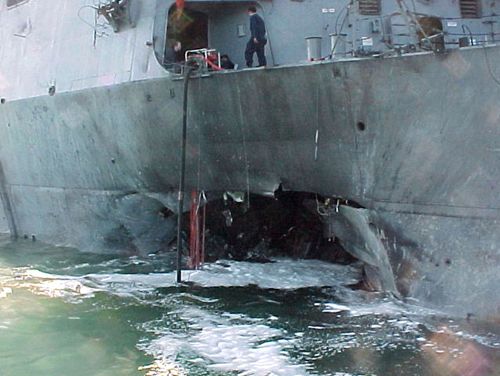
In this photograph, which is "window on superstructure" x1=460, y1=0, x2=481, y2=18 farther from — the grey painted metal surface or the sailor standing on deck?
the sailor standing on deck

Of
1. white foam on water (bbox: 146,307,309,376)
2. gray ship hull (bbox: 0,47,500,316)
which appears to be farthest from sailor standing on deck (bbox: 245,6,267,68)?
white foam on water (bbox: 146,307,309,376)

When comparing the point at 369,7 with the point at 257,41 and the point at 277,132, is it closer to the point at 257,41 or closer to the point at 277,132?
the point at 257,41

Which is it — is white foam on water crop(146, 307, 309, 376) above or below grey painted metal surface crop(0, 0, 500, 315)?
below

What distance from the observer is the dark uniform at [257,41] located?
9641 millimetres

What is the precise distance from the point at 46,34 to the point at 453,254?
8212mm

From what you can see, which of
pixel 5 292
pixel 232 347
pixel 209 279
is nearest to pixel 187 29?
pixel 209 279

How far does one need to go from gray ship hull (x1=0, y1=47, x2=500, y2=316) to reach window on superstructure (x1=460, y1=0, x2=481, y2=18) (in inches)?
139

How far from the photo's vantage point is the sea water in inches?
256

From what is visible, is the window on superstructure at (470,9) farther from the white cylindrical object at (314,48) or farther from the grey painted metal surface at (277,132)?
the white cylindrical object at (314,48)

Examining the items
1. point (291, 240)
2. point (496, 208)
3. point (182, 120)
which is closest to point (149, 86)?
point (182, 120)

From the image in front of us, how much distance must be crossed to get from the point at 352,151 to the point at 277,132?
101 cm

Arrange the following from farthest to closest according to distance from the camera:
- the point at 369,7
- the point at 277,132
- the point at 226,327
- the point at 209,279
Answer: the point at 369,7, the point at 209,279, the point at 277,132, the point at 226,327

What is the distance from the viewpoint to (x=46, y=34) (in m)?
13.0

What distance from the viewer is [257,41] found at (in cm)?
965
